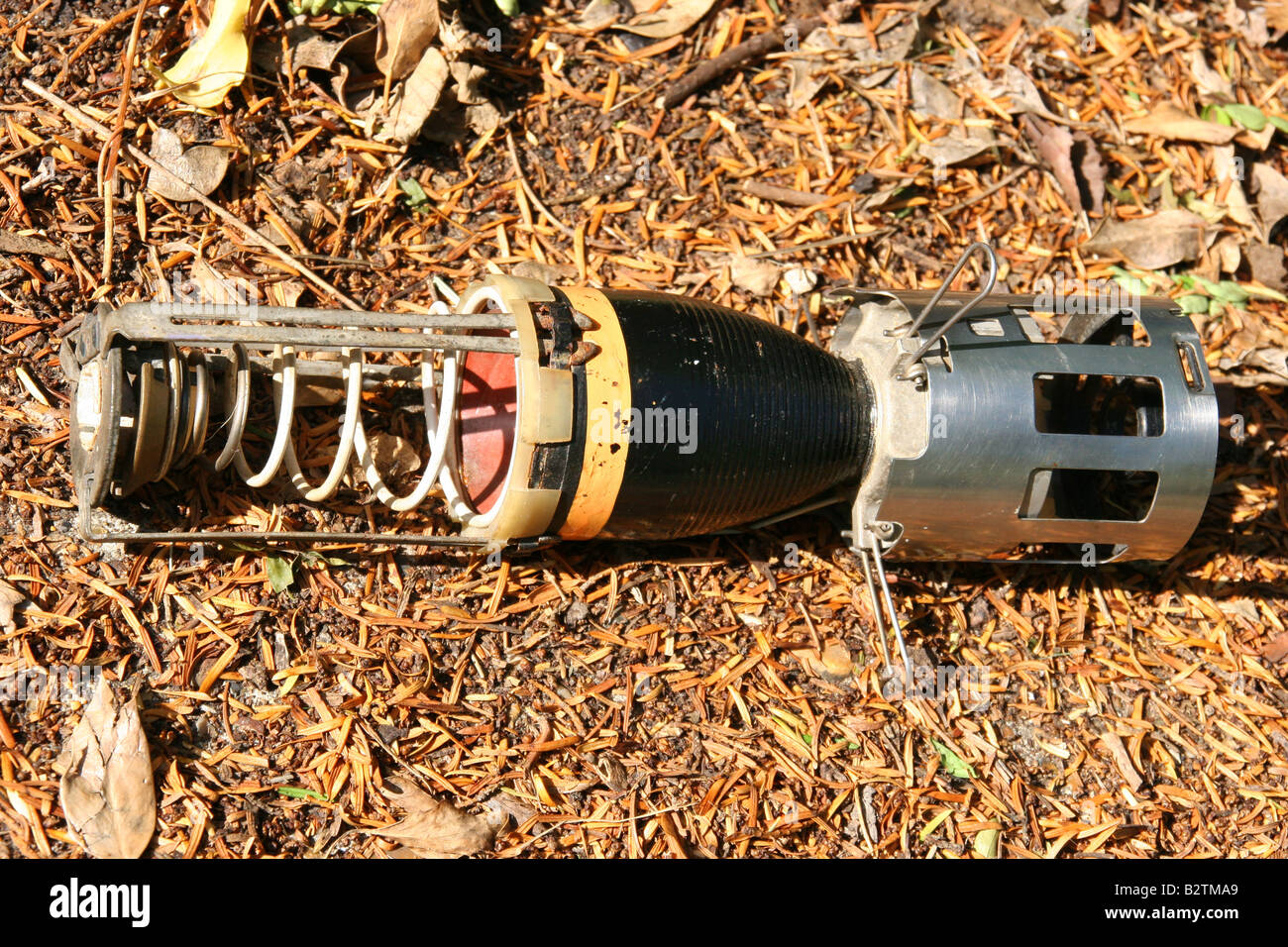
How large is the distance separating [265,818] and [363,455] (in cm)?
88

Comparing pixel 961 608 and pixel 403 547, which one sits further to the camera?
pixel 961 608

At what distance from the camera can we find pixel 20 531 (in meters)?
2.81

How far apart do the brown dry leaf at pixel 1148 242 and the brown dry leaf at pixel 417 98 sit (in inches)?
79.6

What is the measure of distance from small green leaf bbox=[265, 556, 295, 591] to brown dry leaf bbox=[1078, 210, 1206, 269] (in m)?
2.56

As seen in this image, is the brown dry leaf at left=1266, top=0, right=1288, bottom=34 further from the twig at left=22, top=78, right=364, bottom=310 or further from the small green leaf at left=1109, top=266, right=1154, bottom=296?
the twig at left=22, top=78, right=364, bottom=310

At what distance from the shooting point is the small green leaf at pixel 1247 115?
3901 millimetres

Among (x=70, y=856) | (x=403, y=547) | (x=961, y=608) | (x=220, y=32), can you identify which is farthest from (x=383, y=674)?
(x=220, y=32)

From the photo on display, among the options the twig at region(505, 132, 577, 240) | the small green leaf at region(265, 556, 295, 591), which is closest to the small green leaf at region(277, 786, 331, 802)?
the small green leaf at region(265, 556, 295, 591)

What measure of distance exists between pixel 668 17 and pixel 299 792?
2502mm

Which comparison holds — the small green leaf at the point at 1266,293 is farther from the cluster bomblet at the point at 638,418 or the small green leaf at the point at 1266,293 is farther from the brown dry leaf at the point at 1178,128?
the cluster bomblet at the point at 638,418

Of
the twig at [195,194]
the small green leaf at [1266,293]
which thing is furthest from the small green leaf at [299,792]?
the small green leaf at [1266,293]

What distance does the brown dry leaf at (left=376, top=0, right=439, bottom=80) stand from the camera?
3238 mm

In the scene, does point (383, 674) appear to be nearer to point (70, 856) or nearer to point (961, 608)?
point (70, 856)

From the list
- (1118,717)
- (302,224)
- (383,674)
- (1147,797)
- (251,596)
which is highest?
(302,224)
